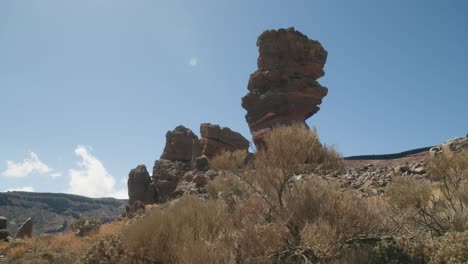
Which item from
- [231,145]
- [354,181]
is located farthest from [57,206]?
[354,181]

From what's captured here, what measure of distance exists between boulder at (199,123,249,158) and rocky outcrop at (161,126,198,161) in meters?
2.41

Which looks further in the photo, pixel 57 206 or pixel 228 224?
pixel 57 206

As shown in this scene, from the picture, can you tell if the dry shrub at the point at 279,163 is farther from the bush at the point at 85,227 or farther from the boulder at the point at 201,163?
the boulder at the point at 201,163

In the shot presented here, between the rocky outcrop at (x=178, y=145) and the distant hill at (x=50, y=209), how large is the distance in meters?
45.6

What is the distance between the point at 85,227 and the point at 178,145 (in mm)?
11901

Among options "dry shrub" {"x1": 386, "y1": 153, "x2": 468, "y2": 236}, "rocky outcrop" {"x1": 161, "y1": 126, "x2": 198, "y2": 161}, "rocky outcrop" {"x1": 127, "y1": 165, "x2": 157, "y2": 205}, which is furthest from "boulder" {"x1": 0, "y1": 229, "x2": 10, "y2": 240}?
"dry shrub" {"x1": 386, "y1": 153, "x2": 468, "y2": 236}

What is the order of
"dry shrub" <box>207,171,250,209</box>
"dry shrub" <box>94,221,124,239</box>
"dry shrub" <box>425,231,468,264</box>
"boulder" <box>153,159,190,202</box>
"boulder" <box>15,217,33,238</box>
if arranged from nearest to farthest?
"dry shrub" <box>425,231,468,264</box> < "dry shrub" <box>207,171,250,209</box> < "dry shrub" <box>94,221,124,239</box> < "boulder" <box>15,217,33,238</box> < "boulder" <box>153,159,190,202</box>

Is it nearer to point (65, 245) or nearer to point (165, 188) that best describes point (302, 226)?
point (65, 245)

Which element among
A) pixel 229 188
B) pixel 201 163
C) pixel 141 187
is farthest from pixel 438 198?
pixel 141 187

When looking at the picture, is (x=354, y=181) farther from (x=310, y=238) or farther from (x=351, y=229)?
(x=310, y=238)

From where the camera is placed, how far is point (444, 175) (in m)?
6.95

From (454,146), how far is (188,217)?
995 cm

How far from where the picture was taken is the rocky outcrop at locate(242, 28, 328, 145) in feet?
89.6

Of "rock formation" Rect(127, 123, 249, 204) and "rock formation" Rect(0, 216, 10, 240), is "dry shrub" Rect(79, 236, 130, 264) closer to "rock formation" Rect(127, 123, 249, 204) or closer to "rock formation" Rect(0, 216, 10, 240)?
"rock formation" Rect(127, 123, 249, 204)
